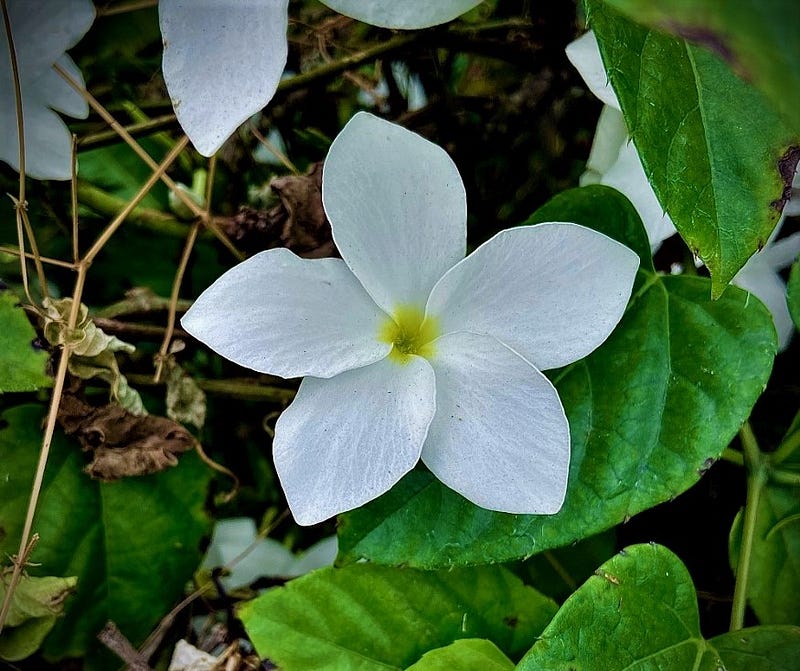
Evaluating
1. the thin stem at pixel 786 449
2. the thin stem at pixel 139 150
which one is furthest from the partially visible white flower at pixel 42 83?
the thin stem at pixel 786 449

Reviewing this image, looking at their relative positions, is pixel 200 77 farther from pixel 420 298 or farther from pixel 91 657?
pixel 91 657

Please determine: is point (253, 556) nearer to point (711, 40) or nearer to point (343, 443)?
point (343, 443)

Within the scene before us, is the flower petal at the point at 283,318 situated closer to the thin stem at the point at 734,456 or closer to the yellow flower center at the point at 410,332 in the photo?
the yellow flower center at the point at 410,332

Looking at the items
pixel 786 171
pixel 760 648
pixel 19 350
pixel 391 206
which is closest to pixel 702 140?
pixel 786 171

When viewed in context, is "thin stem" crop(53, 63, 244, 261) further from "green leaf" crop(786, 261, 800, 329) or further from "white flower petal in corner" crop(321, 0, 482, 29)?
"green leaf" crop(786, 261, 800, 329)

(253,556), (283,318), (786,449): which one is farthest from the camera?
(253,556)

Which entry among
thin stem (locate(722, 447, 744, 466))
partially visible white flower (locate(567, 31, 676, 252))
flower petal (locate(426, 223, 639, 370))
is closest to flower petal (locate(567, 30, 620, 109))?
partially visible white flower (locate(567, 31, 676, 252))
